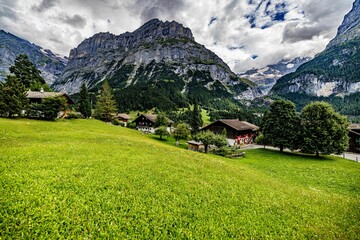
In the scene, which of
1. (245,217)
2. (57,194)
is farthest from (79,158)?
(245,217)

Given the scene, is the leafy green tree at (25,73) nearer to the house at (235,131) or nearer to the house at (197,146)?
the house at (197,146)

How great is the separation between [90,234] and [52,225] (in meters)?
1.62

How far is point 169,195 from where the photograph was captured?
39.8 ft

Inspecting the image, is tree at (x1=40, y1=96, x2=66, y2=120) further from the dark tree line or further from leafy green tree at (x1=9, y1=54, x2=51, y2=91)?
the dark tree line

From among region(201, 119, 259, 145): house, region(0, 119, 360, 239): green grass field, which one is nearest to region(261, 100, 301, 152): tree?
region(201, 119, 259, 145): house

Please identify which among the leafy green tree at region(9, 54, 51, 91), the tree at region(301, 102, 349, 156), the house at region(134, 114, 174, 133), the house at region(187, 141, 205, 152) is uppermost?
the leafy green tree at region(9, 54, 51, 91)

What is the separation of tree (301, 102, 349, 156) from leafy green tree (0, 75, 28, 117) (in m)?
73.1

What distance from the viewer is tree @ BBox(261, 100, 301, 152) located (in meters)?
51.1

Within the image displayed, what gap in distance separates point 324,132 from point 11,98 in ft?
251

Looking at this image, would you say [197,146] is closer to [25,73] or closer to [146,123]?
[146,123]

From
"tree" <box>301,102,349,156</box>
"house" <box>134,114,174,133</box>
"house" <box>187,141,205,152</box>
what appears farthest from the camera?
"house" <box>134,114,174,133</box>

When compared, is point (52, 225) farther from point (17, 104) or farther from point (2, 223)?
point (17, 104)

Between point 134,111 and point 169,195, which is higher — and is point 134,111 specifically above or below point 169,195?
above

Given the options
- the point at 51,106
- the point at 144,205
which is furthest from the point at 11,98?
the point at 144,205
